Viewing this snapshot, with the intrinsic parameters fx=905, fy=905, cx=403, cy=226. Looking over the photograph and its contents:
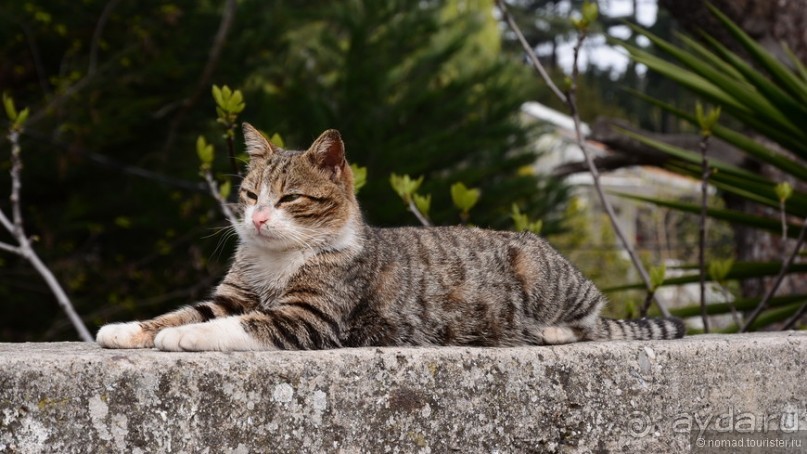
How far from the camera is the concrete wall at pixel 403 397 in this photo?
1887 millimetres

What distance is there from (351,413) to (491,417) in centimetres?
36

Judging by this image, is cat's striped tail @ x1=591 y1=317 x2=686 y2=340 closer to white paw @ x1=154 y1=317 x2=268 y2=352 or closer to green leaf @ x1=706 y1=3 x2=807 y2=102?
white paw @ x1=154 y1=317 x2=268 y2=352

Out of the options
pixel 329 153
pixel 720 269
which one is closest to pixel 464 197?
pixel 329 153

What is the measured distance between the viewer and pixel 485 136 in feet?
26.1

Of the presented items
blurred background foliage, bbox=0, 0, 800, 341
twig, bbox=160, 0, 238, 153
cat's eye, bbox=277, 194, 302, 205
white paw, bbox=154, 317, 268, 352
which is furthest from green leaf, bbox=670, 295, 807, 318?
twig, bbox=160, 0, 238, 153

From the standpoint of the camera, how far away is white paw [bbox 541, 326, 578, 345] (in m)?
2.75

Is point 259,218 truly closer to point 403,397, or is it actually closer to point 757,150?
point 403,397

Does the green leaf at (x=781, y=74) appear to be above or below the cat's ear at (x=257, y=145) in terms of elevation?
above

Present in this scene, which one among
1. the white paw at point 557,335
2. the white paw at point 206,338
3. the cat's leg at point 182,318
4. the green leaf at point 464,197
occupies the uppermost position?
the green leaf at point 464,197

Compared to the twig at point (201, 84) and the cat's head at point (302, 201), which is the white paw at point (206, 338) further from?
the twig at point (201, 84)

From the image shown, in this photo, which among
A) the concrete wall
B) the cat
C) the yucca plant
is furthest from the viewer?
A: the yucca plant

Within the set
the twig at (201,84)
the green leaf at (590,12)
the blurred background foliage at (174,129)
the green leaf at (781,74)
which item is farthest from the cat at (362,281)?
the twig at (201,84)

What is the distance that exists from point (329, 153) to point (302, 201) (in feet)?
0.61

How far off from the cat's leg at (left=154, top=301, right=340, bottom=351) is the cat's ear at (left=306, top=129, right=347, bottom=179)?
22.2 inches
